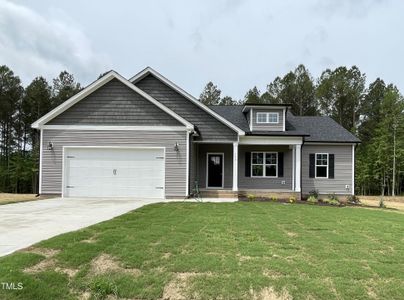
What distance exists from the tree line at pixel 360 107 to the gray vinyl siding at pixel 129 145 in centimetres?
2368

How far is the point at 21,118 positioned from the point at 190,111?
1174 inches

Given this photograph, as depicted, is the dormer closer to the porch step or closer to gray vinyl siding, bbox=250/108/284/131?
gray vinyl siding, bbox=250/108/284/131

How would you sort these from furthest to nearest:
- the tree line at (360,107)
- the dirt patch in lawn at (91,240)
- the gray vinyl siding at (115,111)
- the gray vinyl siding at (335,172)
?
the tree line at (360,107) < the gray vinyl siding at (335,172) < the gray vinyl siding at (115,111) < the dirt patch in lawn at (91,240)

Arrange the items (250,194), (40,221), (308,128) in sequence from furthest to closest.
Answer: (308,128), (250,194), (40,221)

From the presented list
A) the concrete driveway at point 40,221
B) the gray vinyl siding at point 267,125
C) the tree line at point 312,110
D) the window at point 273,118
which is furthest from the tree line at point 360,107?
the concrete driveway at point 40,221

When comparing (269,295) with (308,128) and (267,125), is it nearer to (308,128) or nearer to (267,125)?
(267,125)

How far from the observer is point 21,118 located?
41406 mm

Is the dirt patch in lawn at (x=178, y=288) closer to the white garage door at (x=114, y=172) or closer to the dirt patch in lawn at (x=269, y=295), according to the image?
the dirt patch in lawn at (x=269, y=295)

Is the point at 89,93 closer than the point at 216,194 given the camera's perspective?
Yes

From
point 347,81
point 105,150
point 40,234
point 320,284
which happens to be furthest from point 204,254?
point 347,81

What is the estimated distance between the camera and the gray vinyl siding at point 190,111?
1806 centimetres

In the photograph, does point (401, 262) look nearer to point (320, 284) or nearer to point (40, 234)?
point (320, 284)

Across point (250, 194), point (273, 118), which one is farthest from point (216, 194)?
point (273, 118)

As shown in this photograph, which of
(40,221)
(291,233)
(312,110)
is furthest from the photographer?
(312,110)
